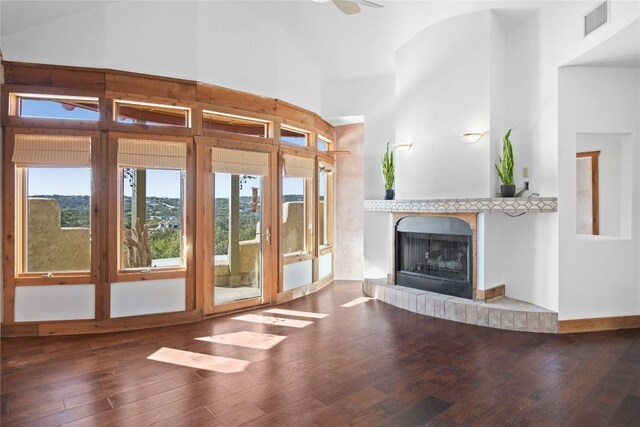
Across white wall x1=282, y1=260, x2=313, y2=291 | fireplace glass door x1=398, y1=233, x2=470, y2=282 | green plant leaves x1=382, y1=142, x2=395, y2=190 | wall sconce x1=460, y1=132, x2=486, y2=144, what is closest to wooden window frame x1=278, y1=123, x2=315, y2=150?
green plant leaves x1=382, y1=142, x2=395, y2=190

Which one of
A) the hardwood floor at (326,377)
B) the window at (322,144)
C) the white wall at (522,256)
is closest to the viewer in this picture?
the hardwood floor at (326,377)

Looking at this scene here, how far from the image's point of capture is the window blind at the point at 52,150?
3.96 meters

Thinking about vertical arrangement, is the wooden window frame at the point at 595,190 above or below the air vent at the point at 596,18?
below

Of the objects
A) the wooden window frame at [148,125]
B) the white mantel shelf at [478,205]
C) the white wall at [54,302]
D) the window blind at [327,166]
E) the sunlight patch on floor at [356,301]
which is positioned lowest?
the sunlight patch on floor at [356,301]

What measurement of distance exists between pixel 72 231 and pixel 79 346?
1.34m

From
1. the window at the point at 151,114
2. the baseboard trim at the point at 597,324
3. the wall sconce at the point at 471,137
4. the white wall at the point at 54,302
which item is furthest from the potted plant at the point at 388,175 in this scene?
the white wall at the point at 54,302

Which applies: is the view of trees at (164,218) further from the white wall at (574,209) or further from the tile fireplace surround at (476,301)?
the white wall at (574,209)

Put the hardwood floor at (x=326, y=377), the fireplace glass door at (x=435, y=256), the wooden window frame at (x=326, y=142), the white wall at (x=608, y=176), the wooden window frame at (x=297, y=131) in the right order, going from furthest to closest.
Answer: the wooden window frame at (x=326, y=142)
the wooden window frame at (x=297, y=131)
the fireplace glass door at (x=435, y=256)
the white wall at (x=608, y=176)
the hardwood floor at (x=326, y=377)

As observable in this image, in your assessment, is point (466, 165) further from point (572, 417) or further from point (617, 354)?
point (572, 417)

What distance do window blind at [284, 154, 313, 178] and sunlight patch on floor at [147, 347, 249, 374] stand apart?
2.92 metres

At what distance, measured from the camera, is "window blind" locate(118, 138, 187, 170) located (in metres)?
4.21

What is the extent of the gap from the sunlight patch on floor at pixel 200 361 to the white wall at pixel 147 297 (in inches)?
37.1

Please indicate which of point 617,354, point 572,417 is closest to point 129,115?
point 572,417

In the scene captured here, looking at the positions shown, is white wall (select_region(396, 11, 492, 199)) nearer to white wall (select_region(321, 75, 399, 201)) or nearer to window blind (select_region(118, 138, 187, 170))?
white wall (select_region(321, 75, 399, 201))
